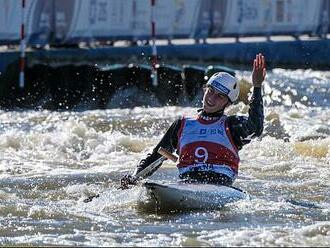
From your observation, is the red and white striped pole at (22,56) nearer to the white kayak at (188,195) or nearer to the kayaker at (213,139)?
the kayaker at (213,139)

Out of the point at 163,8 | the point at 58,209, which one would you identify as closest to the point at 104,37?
the point at 163,8

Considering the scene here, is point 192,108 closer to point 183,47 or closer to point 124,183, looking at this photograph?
point 183,47

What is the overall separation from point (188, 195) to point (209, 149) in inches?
20.1

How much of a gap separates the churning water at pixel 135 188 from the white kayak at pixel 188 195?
0.08 meters

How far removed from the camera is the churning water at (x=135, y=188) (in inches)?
296

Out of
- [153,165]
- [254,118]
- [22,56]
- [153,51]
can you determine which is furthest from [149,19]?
[254,118]

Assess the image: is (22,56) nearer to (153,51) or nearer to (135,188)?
(153,51)

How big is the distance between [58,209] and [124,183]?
24.4 inches

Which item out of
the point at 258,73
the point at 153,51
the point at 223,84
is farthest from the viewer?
the point at 153,51

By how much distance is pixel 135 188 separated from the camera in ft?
28.2

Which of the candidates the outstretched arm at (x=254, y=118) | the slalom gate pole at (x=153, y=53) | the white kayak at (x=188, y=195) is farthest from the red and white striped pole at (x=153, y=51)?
the white kayak at (x=188, y=195)

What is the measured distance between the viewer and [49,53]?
18188 mm

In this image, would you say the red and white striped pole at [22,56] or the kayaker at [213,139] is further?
the red and white striped pole at [22,56]

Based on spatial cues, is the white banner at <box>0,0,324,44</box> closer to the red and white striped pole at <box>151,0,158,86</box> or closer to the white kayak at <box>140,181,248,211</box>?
the red and white striped pole at <box>151,0,158,86</box>
